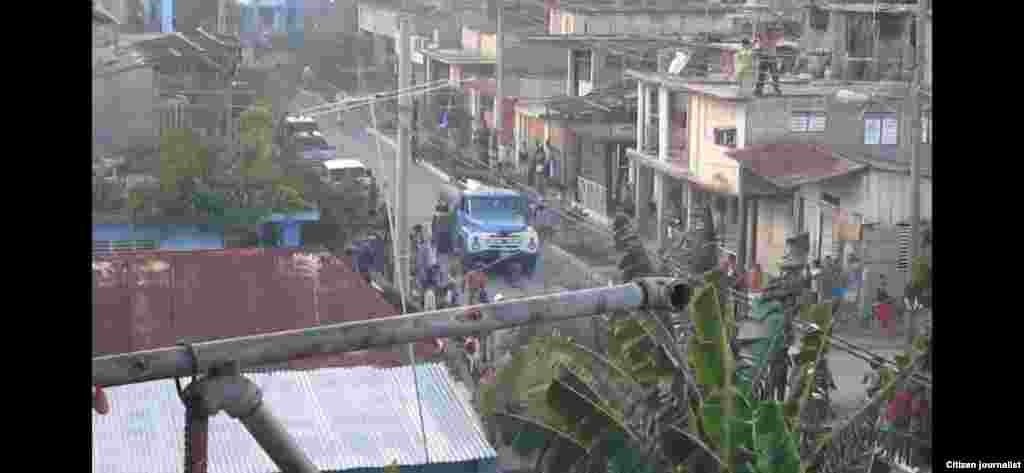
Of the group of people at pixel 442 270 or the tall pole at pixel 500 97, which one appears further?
the tall pole at pixel 500 97

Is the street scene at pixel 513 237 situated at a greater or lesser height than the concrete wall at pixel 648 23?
lesser

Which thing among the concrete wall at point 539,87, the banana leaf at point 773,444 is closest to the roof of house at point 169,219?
the banana leaf at point 773,444

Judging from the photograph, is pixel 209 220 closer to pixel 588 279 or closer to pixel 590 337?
pixel 588 279

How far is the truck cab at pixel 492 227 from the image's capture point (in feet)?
25.7

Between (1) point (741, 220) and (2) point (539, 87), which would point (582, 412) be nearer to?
(1) point (741, 220)

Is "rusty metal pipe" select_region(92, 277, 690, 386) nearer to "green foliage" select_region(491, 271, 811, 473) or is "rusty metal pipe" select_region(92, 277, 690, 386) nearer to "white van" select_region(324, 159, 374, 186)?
"green foliage" select_region(491, 271, 811, 473)

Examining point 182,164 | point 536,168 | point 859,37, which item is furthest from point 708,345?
point 536,168

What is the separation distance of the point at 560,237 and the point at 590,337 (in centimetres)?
396

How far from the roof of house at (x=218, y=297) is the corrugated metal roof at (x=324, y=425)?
19cm

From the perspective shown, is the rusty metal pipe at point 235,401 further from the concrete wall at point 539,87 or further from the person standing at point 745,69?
the concrete wall at point 539,87

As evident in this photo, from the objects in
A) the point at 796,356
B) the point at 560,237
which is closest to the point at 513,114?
the point at 560,237

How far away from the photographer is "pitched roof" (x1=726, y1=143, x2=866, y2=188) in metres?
7.14

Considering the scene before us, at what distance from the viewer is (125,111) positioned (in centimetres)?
699

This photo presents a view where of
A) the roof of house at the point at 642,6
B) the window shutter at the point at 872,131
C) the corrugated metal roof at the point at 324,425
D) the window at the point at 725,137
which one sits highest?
the roof of house at the point at 642,6
